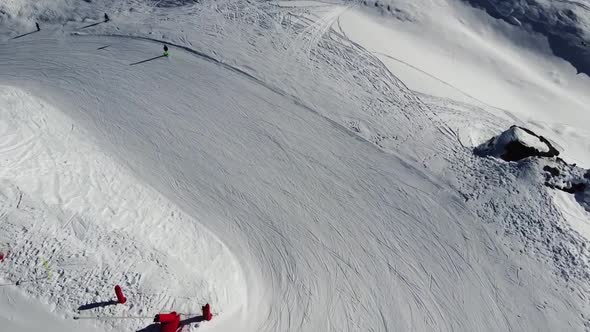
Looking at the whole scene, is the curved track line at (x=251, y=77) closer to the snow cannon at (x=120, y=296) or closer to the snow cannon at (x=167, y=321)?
the snow cannon at (x=167, y=321)

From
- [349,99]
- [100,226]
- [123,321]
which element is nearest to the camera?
[123,321]

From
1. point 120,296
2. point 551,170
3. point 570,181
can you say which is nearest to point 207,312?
point 120,296

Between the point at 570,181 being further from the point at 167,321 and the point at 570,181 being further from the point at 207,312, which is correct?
the point at 167,321

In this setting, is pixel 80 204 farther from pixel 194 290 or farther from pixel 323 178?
pixel 323 178

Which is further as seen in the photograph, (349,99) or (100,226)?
(349,99)

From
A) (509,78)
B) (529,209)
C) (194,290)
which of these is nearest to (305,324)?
(194,290)

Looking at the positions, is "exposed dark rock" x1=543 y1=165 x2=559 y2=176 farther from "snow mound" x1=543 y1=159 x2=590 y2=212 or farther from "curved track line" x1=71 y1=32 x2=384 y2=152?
"curved track line" x1=71 y1=32 x2=384 y2=152

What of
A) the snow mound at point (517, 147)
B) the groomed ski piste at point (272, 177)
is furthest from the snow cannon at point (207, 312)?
the snow mound at point (517, 147)
